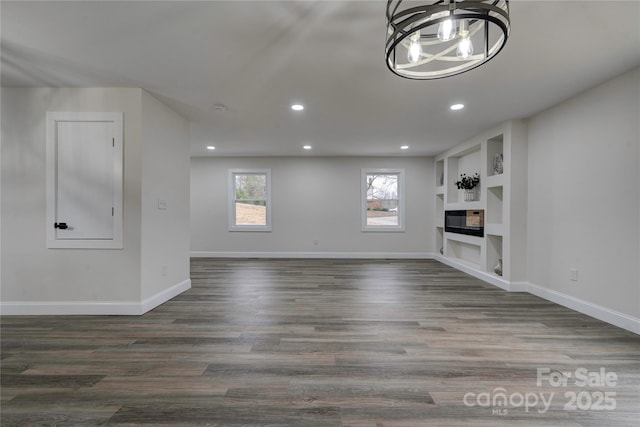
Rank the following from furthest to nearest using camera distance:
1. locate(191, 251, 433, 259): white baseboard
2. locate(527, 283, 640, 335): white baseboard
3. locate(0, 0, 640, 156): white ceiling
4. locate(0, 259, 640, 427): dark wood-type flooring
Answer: locate(191, 251, 433, 259): white baseboard
locate(527, 283, 640, 335): white baseboard
locate(0, 0, 640, 156): white ceiling
locate(0, 259, 640, 427): dark wood-type flooring

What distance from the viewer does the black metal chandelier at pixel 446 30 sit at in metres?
1.11

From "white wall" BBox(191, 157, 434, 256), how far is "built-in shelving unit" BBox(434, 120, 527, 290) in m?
0.82

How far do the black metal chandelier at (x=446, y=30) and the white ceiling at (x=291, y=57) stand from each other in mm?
382

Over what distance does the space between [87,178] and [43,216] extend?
0.61 meters

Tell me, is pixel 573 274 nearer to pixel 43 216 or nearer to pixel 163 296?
pixel 163 296

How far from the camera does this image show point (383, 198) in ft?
22.4

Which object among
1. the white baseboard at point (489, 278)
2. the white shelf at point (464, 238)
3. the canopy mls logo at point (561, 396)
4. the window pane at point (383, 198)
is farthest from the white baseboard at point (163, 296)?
the white shelf at point (464, 238)

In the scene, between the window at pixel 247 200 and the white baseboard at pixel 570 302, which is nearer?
the white baseboard at pixel 570 302

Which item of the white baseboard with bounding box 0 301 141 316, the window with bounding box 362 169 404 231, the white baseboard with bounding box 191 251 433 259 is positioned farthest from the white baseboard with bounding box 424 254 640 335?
the white baseboard with bounding box 0 301 141 316

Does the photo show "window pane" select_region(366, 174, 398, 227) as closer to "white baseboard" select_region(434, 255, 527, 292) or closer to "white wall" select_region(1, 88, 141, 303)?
"white baseboard" select_region(434, 255, 527, 292)

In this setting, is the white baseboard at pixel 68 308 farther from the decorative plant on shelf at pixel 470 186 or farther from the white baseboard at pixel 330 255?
the decorative plant on shelf at pixel 470 186

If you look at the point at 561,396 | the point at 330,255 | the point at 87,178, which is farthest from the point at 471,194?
the point at 87,178

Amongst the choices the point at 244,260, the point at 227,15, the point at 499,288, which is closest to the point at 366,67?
the point at 227,15

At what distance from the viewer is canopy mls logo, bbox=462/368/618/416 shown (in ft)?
5.24
